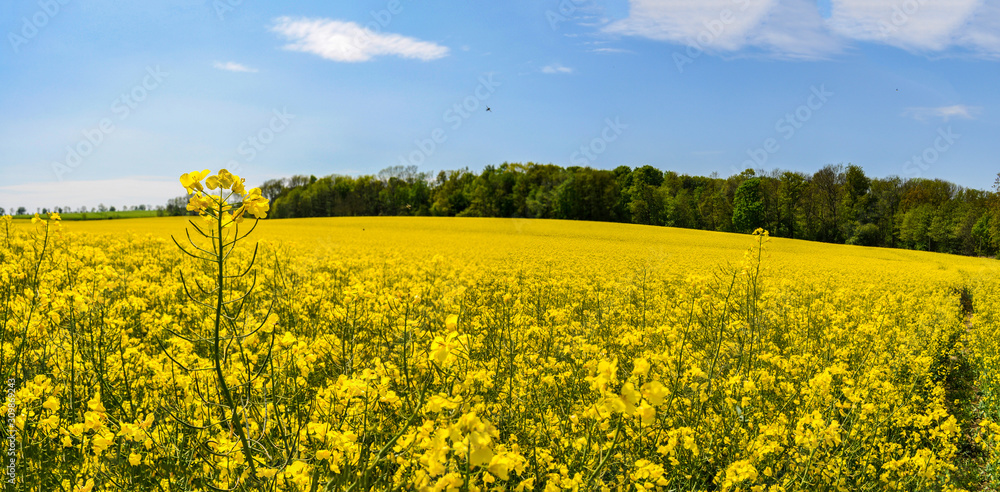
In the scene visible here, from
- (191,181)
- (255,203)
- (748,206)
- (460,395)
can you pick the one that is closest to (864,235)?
(748,206)

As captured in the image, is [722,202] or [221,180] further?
[722,202]

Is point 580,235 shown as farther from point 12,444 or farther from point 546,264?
point 12,444

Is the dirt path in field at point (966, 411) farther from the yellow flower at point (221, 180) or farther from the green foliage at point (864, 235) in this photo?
the green foliage at point (864, 235)

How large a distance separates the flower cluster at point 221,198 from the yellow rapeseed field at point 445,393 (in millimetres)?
15

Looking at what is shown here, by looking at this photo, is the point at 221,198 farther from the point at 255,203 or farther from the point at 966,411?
the point at 966,411

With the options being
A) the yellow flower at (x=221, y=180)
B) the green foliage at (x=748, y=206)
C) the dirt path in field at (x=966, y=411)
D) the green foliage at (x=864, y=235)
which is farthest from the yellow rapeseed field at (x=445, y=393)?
the green foliage at (x=864, y=235)

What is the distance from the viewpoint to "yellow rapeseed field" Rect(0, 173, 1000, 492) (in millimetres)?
1958

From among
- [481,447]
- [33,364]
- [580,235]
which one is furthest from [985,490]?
[580,235]

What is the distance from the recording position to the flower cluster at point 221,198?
155 centimetres

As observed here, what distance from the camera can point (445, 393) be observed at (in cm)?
212

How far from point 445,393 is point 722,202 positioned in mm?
49756

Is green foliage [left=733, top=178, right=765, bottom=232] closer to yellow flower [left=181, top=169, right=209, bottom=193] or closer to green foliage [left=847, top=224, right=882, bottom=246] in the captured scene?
green foliage [left=847, top=224, right=882, bottom=246]

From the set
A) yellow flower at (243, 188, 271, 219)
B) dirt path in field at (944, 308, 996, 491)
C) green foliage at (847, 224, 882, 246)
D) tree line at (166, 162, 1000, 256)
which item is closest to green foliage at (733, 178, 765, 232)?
tree line at (166, 162, 1000, 256)

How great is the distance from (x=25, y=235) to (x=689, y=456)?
18914mm
